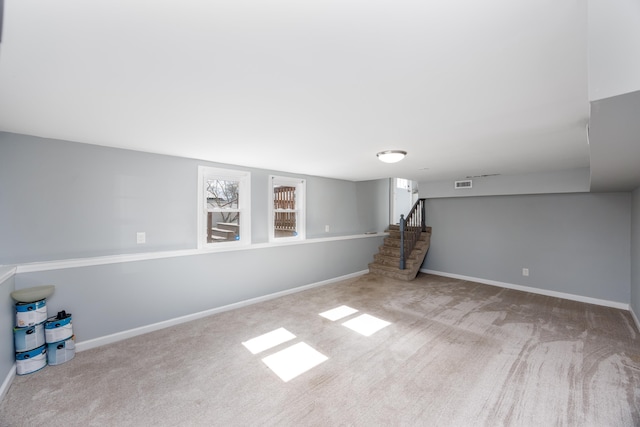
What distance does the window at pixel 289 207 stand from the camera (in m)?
4.67

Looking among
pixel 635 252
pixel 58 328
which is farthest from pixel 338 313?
pixel 635 252

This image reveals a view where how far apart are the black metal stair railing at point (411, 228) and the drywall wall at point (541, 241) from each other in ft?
0.82

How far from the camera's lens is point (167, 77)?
4.75ft

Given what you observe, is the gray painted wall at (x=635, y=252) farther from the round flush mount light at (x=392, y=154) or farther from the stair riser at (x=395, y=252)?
the round flush mount light at (x=392, y=154)

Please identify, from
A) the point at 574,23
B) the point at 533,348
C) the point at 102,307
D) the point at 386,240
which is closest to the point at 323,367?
the point at 533,348

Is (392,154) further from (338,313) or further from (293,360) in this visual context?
(293,360)

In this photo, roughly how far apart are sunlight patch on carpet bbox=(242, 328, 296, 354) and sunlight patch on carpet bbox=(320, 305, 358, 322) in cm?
70

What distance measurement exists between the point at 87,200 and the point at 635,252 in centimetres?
682

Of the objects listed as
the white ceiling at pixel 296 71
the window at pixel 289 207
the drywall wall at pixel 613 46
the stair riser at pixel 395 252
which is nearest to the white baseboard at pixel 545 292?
the stair riser at pixel 395 252

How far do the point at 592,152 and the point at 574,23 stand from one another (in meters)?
1.48

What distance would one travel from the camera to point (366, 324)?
3410mm

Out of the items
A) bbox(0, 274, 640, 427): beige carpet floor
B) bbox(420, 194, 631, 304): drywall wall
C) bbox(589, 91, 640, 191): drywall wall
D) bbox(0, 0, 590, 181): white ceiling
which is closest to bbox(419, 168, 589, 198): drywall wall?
bbox(420, 194, 631, 304): drywall wall

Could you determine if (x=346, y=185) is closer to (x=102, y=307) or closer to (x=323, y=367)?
(x=323, y=367)

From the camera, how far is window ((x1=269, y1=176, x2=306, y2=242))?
4672 mm
